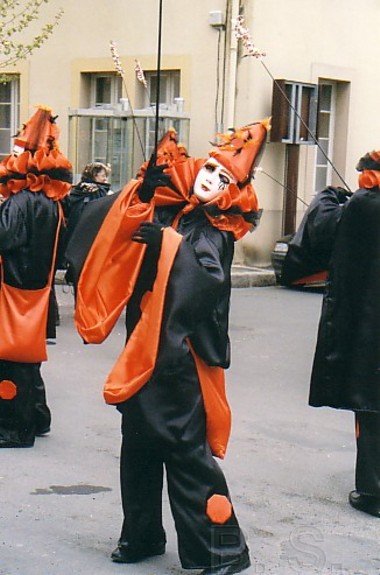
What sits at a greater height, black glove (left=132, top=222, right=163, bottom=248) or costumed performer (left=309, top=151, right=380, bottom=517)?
black glove (left=132, top=222, right=163, bottom=248)

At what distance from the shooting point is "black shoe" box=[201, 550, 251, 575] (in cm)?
423

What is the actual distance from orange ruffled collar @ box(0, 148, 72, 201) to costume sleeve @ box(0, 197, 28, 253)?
0.12 metres

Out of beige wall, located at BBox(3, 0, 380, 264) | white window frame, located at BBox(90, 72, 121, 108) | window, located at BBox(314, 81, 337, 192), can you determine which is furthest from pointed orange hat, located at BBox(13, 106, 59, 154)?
window, located at BBox(314, 81, 337, 192)

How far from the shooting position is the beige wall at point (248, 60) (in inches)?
595

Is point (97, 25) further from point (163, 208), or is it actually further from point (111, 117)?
point (163, 208)

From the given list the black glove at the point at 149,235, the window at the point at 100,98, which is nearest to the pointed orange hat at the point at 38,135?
the black glove at the point at 149,235

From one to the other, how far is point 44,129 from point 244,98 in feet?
29.9

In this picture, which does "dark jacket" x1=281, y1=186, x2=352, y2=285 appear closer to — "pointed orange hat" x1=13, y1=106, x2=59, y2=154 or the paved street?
the paved street

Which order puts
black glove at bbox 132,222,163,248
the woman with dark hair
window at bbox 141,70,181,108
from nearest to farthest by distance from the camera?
black glove at bbox 132,222,163,248, the woman with dark hair, window at bbox 141,70,181,108

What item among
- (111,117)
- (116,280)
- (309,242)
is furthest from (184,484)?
(111,117)

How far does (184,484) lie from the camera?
13.8ft

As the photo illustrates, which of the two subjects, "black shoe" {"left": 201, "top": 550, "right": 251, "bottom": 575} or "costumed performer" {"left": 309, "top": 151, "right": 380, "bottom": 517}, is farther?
"costumed performer" {"left": 309, "top": 151, "right": 380, "bottom": 517}

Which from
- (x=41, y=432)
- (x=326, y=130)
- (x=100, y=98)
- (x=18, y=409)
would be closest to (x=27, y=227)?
(x=18, y=409)

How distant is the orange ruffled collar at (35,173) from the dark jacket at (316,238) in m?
1.50
